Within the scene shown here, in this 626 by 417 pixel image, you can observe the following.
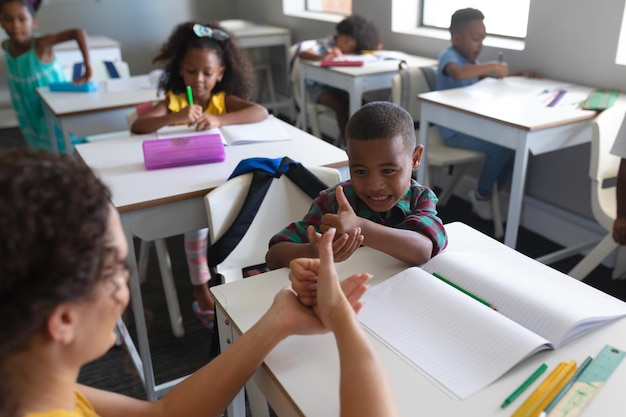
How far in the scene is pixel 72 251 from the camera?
546 mm

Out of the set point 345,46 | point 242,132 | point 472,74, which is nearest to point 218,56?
point 242,132

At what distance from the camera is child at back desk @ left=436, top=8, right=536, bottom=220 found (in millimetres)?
2863

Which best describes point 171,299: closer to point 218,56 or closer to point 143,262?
point 143,262

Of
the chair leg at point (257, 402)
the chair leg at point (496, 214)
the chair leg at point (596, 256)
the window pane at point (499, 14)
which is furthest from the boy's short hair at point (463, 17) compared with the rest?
the chair leg at point (257, 402)

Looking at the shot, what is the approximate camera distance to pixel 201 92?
2.36m

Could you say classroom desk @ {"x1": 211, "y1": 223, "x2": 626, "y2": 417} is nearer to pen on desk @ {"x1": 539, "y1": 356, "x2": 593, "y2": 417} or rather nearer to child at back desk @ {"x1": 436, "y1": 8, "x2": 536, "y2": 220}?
pen on desk @ {"x1": 539, "y1": 356, "x2": 593, "y2": 417}

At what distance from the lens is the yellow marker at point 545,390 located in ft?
2.43

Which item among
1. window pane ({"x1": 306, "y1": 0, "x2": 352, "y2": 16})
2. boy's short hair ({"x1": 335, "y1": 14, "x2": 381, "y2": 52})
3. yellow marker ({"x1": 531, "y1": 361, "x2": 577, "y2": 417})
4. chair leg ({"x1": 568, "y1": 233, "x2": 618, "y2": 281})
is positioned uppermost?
window pane ({"x1": 306, "y1": 0, "x2": 352, "y2": 16})

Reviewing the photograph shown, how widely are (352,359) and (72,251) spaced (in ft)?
1.36

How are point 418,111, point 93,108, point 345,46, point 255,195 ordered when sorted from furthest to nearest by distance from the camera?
point 345,46
point 418,111
point 93,108
point 255,195

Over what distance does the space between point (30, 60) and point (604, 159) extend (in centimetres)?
303

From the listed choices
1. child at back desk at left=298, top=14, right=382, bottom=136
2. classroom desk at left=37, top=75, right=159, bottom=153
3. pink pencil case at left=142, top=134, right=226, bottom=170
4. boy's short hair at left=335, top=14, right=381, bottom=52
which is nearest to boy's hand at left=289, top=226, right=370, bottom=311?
pink pencil case at left=142, top=134, right=226, bottom=170

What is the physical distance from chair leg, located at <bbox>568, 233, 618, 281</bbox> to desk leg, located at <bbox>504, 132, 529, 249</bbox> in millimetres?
289

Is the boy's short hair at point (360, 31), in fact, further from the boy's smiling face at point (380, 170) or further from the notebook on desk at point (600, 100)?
the boy's smiling face at point (380, 170)
